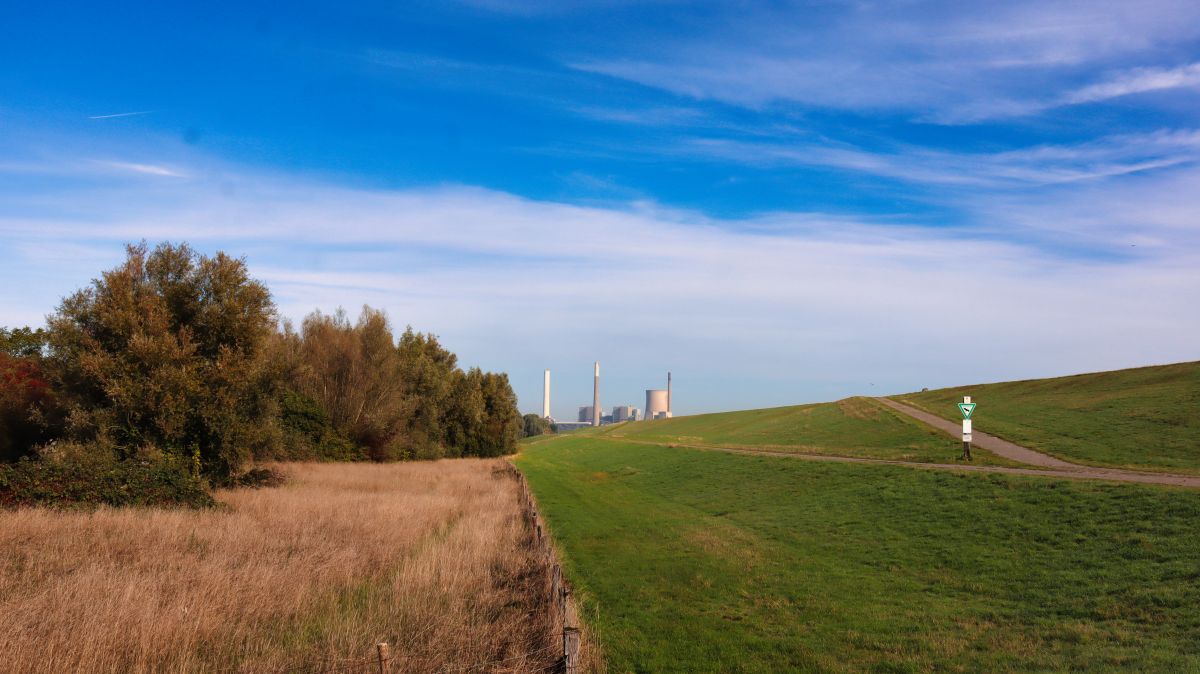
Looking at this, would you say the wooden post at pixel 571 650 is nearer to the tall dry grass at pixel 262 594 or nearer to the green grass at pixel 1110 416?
the tall dry grass at pixel 262 594

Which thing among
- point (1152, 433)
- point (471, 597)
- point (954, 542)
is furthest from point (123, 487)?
point (1152, 433)

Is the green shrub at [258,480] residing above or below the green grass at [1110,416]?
below

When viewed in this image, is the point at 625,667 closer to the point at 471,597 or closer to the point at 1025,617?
the point at 471,597

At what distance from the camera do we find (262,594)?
429 inches

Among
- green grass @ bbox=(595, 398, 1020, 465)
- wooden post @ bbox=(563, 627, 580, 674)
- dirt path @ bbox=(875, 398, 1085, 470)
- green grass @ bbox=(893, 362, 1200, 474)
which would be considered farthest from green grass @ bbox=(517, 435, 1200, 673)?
green grass @ bbox=(595, 398, 1020, 465)

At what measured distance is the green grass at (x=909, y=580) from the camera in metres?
10.1

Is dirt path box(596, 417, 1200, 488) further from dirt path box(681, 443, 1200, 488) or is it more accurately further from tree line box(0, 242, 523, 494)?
tree line box(0, 242, 523, 494)

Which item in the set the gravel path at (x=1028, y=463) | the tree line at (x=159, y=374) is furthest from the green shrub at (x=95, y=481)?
the gravel path at (x=1028, y=463)

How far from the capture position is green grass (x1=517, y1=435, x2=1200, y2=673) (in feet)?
33.3

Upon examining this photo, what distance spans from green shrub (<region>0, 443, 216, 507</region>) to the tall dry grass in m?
2.05

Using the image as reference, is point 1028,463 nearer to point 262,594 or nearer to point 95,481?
point 262,594

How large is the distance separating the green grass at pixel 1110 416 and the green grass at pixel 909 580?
788 cm

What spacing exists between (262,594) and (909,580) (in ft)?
40.2

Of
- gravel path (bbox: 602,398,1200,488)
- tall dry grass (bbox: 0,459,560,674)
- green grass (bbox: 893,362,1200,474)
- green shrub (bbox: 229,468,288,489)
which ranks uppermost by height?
green grass (bbox: 893,362,1200,474)
